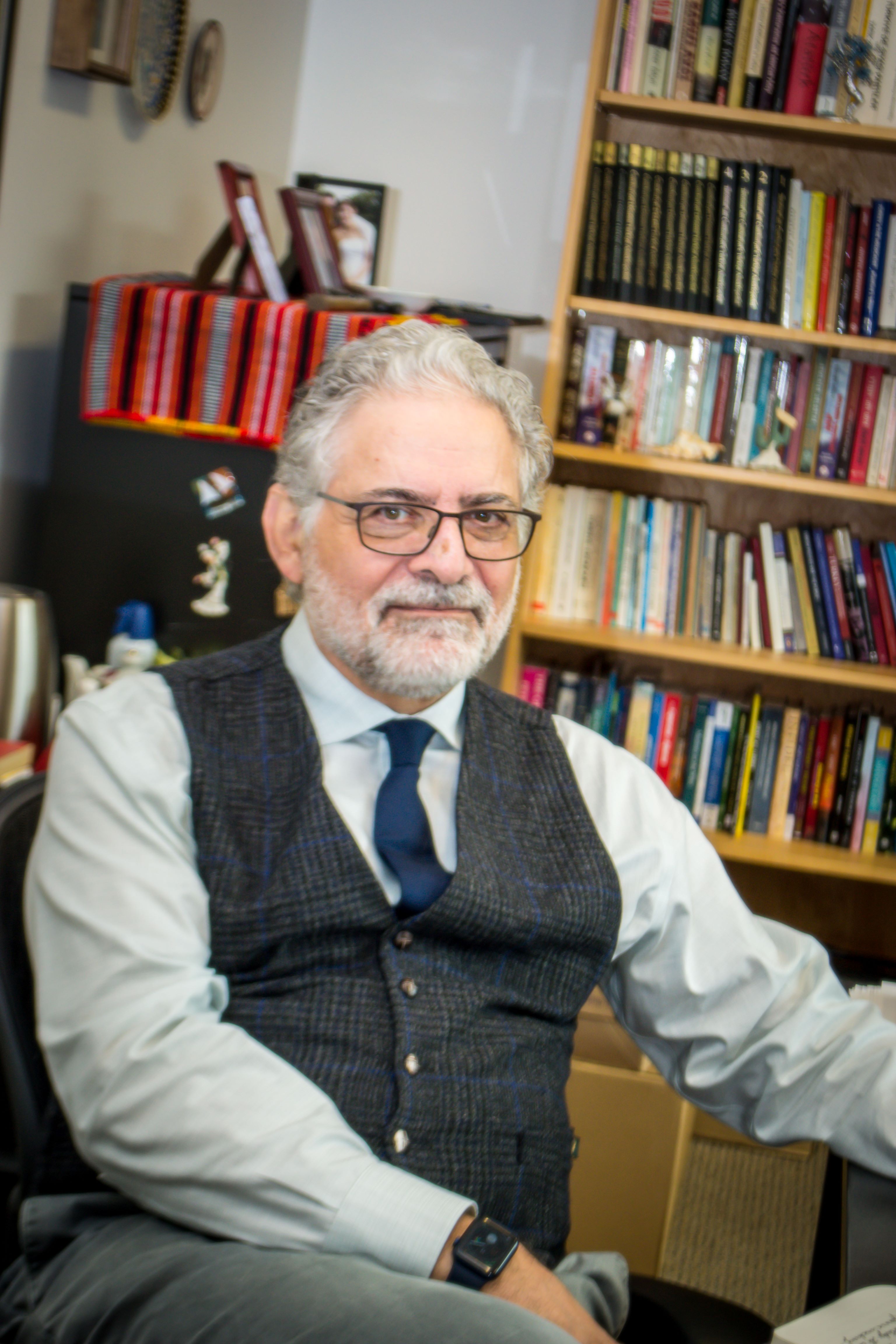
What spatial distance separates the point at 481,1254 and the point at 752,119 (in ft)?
7.61

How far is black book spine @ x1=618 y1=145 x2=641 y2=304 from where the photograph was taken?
2.55 m

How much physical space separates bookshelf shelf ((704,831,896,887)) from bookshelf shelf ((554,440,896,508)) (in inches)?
30.9

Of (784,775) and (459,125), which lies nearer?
(784,775)

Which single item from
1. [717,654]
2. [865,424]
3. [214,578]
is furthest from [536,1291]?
[865,424]

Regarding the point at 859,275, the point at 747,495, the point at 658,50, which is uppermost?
the point at 658,50

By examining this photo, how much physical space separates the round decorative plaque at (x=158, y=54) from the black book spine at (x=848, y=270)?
4.89ft

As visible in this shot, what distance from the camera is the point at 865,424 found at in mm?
2631

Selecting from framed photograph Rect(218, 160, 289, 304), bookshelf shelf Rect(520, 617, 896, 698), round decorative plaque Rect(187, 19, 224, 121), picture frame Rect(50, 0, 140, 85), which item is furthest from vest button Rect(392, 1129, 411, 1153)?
round decorative plaque Rect(187, 19, 224, 121)

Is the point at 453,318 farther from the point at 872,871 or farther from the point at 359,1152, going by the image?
the point at 359,1152

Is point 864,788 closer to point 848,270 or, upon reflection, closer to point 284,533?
point 848,270

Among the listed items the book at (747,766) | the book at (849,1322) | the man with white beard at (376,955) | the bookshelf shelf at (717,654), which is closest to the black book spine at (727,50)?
the bookshelf shelf at (717,654)

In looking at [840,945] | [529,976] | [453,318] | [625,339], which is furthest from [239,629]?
[840,945]

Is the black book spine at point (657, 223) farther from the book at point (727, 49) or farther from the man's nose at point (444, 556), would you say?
the man's nose at point (444, 556)

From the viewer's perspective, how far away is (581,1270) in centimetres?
111
